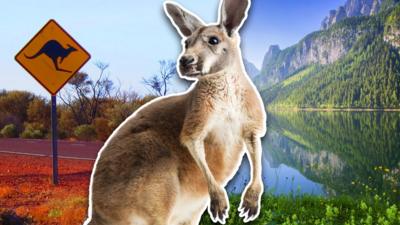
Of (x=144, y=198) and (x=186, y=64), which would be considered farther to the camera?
(x=144, y=198)

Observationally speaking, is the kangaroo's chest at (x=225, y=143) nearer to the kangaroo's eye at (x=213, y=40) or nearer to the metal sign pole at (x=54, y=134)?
the kangaroo's eye at (x=213, y=40)

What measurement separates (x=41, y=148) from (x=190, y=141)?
5.36 metres

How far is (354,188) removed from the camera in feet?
19.4

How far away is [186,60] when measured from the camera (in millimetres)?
1472

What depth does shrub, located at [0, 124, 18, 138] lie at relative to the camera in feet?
21.4

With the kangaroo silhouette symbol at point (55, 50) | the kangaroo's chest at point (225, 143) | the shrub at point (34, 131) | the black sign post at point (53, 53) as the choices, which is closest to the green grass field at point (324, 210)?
the black sign post at point (53, 53)

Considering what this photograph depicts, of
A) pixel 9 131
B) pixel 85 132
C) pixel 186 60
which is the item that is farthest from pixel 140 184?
pixel 9 131

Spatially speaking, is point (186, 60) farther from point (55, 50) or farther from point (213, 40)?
point (55, 50)

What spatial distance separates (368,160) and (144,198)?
4317mm

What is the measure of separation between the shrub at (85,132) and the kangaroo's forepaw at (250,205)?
2.46 metres

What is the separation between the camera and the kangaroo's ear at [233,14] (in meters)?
1.52

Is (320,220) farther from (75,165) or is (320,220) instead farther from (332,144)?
(75,165)

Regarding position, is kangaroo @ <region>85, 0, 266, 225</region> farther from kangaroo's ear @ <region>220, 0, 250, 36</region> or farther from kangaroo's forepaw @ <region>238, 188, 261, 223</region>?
kangaroo's forepaw @ <region>238, 188, 261, 223</region>

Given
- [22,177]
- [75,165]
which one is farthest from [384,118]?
[22,177]
